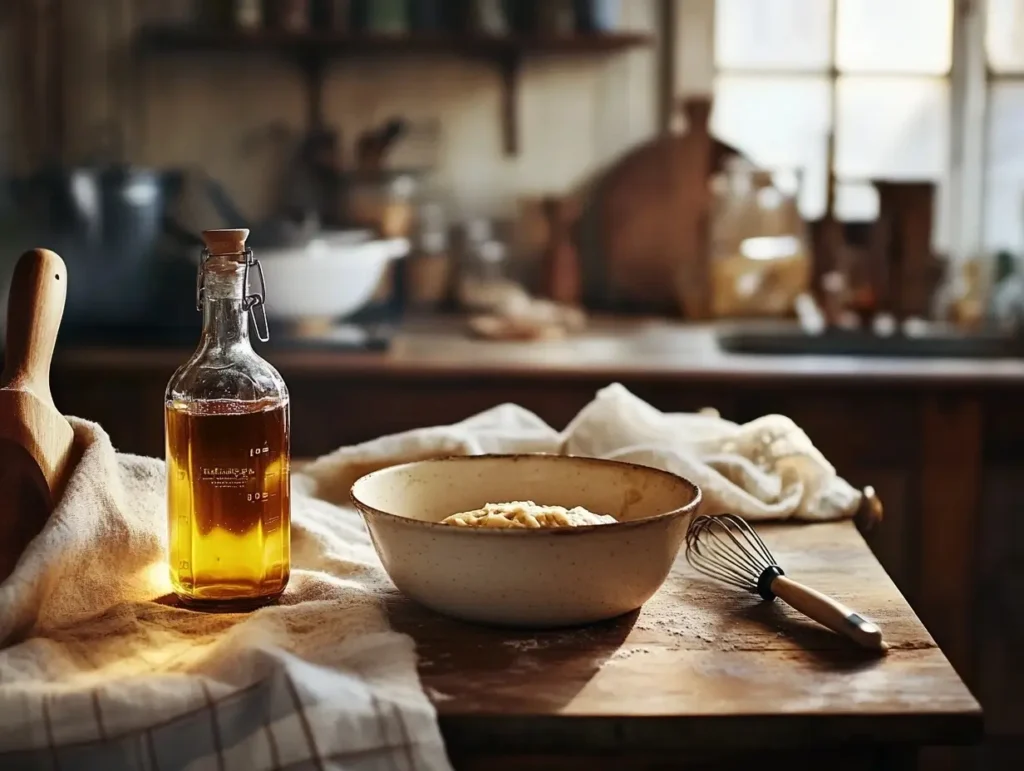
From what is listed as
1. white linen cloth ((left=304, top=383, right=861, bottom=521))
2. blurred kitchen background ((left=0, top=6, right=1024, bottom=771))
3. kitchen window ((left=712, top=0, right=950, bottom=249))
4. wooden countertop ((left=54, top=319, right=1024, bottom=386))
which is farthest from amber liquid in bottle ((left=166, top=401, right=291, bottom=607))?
kitchen window ((left=712, top=0, right=950, bottom=249))

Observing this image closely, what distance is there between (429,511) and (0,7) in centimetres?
220

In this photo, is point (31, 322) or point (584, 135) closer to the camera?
point (31, 322)

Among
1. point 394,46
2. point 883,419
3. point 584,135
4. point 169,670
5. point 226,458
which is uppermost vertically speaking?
point 394,46

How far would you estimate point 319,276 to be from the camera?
222 cm

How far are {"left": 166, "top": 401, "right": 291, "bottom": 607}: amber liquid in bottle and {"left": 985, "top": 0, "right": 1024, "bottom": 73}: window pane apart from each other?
2.34m

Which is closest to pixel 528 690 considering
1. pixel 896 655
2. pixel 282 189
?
pixel 896 655

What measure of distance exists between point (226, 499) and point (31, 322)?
18 centimetres

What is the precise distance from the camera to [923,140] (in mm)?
2859

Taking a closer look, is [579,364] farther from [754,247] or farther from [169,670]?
[169,670]

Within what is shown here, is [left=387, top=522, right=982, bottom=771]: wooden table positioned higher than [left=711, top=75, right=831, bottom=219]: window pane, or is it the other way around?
[left=711, top=75, right=831, bottom=219]: window pane

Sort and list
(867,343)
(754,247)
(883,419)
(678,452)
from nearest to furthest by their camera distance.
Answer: (678,452) < (883,419) < (867,343) < (754,247)

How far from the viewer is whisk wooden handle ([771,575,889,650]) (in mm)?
849

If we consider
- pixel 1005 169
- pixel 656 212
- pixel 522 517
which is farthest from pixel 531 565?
pixel 1005 169

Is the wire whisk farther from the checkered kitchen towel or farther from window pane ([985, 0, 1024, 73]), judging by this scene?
window pane ([985, 0, 1024, 73])
